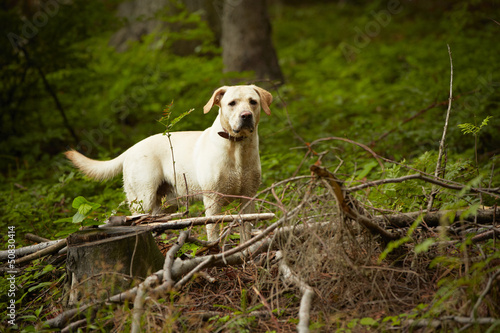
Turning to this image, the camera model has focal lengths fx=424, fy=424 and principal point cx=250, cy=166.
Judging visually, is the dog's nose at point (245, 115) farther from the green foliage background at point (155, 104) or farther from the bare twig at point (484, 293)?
the bare twig at point (484, 293)

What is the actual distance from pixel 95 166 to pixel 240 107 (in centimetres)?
196

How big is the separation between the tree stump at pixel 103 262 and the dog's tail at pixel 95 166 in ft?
6.42

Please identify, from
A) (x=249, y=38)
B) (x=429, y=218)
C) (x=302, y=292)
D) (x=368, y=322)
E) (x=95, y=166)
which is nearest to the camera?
(x=368, y=322)

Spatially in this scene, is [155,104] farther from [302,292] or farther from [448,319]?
[448,319]

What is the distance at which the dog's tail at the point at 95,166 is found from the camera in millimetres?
4828

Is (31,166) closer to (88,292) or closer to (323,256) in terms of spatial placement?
(88,292)

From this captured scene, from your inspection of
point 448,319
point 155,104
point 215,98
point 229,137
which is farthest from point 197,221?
point 155,104

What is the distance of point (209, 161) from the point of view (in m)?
4.17

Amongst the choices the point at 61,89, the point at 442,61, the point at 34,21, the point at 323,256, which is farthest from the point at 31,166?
the point at 442,61

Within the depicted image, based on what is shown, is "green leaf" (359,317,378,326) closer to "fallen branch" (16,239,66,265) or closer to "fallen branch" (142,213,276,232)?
"fallen branch" (142,213,276,232)

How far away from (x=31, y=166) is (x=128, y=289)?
17.4 ft

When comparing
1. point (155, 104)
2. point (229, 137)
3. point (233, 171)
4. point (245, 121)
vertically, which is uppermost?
point (155, 104)

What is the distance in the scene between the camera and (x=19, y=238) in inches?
174

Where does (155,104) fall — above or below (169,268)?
above
